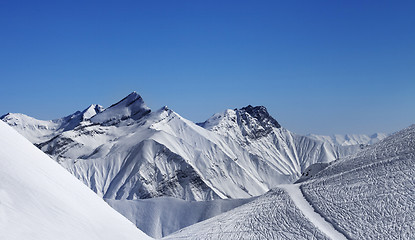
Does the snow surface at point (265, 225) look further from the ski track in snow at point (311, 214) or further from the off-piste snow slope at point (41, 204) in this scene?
the off-piste snow slope at point (41, 204)

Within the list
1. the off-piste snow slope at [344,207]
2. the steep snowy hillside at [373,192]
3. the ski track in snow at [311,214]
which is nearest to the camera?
the steep snowy hillside at [373,192]

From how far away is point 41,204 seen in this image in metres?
19.9

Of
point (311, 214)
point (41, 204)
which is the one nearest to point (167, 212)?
point (311, 214)

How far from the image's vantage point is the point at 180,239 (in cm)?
4266

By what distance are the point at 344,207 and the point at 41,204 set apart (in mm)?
30214

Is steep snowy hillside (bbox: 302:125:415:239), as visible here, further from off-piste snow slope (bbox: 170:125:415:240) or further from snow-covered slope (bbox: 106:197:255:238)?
snow-covered slope (bbox: 106:197:255:238)

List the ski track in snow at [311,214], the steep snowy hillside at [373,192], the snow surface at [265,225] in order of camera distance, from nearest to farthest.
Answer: the steep snowy hillside at [373,192]
the ski track in snow at [311,214]
the snow surface at [265,225]

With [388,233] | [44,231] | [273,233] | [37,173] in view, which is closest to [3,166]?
[37,173]

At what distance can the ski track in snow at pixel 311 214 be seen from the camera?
36.1 meters

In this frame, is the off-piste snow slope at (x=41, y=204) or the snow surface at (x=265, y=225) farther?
the snow surface at (x=265, y=225)

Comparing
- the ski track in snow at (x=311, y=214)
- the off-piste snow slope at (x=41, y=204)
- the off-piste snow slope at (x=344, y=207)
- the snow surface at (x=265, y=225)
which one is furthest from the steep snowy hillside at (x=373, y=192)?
the off-piste snow slope at (x=41, y=204)

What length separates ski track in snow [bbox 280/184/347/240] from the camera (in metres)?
36.1

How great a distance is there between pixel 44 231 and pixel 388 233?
27562 millimetres

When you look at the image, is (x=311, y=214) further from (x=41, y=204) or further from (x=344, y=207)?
(x=41, y=204)
